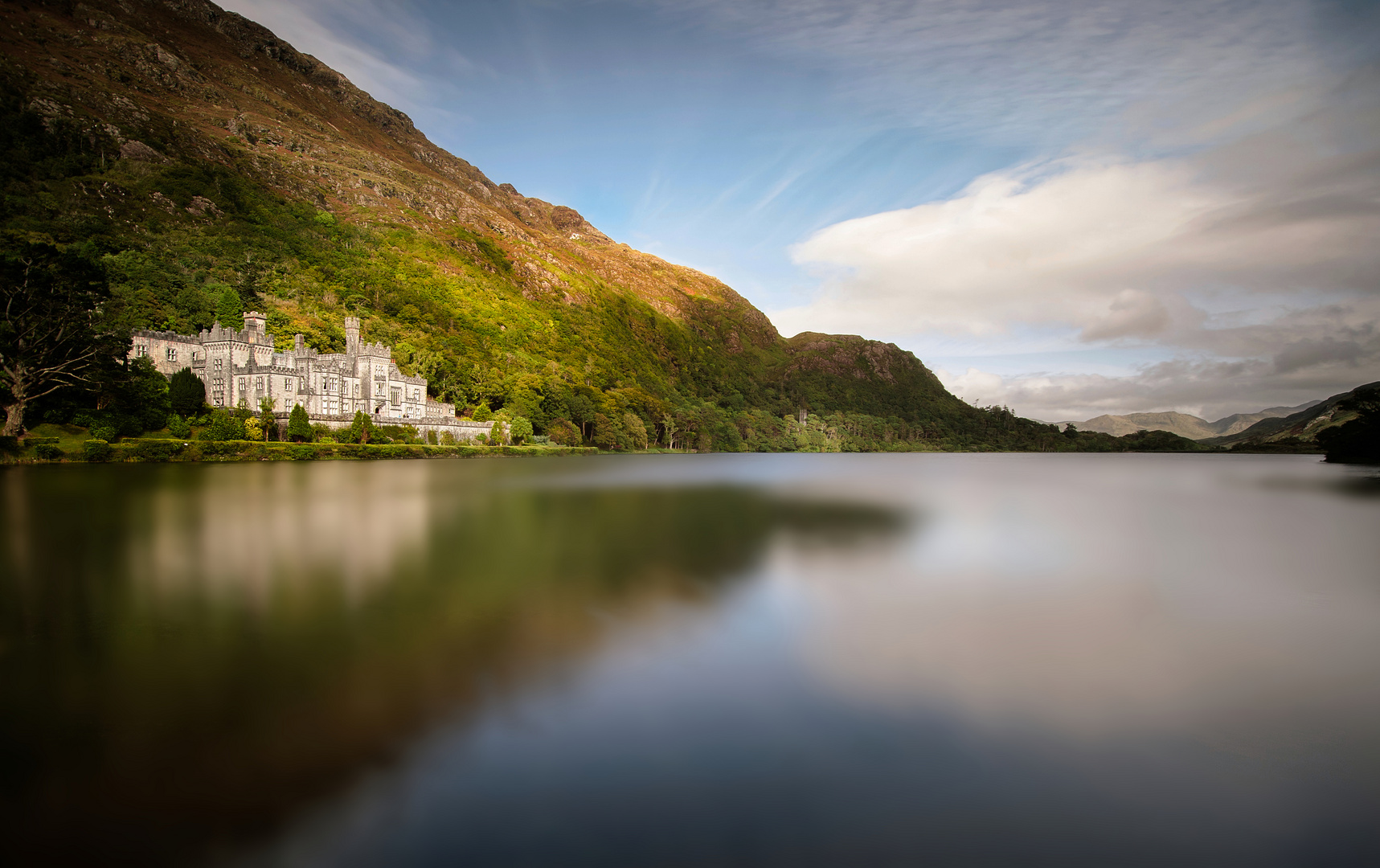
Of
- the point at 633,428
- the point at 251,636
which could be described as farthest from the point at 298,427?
the point at 633,428

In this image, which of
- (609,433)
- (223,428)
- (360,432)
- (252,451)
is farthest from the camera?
(609,433)

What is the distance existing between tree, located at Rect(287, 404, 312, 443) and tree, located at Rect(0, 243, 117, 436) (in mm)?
12220

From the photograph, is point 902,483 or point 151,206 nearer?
point 902,483

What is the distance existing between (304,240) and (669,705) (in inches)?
5006

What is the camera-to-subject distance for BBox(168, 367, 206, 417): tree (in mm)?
43438

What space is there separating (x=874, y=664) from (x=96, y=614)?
35.0 ft

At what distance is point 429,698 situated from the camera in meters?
5.80

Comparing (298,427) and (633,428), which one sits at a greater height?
(633,428)

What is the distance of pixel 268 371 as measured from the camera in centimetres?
5288

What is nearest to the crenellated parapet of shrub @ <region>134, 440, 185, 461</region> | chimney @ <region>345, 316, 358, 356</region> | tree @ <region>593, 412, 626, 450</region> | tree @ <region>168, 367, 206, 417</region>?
chimney @ <region>345, 316, 358, 356</region>

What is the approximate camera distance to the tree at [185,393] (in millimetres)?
43438

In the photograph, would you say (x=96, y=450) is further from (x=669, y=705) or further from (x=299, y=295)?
(x=299, y=295)

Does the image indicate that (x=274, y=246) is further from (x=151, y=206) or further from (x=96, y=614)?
(x=96, y=614)

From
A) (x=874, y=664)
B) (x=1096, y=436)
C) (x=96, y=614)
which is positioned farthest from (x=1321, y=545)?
(x=1096, y=436)
